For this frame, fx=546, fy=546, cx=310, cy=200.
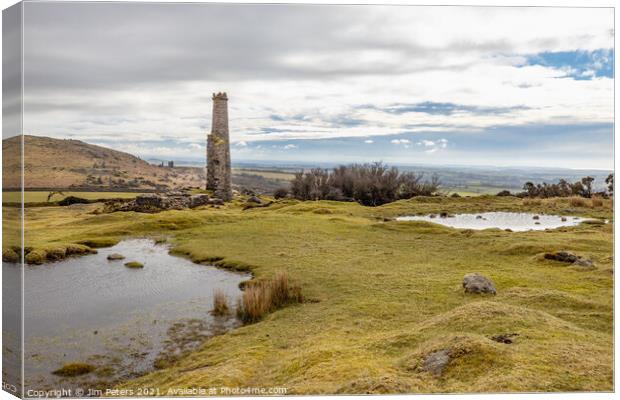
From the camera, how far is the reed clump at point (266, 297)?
32.3ft

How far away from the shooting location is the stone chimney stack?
13543mm

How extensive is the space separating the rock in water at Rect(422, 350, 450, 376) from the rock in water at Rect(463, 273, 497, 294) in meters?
3.22

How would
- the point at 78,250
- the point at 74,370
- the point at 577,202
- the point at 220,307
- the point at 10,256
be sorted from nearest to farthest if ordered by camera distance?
the point at 74,370 → the point at 10,256 → the point at 220,307 → the point at 78,250 → the point at 577,202

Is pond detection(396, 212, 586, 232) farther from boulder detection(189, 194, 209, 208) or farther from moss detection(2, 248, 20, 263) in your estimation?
moss detection(2, 248, 20, 263)

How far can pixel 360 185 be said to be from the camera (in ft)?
50.1

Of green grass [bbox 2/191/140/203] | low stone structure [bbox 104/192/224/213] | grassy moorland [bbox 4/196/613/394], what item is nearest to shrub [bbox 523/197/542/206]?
grassy moorland [bbox 4/196/613/394]

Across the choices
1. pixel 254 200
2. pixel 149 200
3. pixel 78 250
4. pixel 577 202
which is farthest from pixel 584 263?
pixel 78 250

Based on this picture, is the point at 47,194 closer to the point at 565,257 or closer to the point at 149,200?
the point at 149,200

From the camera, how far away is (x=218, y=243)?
1295 cm

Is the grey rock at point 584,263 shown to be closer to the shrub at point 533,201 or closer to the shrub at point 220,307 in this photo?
the shrub at point 533,201

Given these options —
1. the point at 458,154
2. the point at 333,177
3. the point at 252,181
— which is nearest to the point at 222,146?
the point at 252,181

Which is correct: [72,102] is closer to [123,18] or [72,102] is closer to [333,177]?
[123,18]

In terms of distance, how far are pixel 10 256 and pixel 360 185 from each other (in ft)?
30.1

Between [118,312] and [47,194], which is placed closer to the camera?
[47,194]
